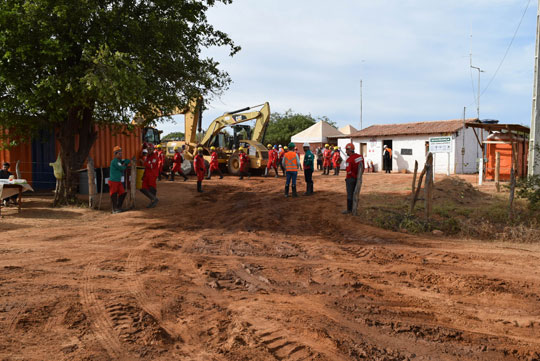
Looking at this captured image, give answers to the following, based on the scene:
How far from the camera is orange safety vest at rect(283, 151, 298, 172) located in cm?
1387

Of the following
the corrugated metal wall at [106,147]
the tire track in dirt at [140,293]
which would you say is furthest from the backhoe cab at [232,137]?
the tire track in dirt at [140,293]

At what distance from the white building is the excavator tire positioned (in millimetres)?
11210

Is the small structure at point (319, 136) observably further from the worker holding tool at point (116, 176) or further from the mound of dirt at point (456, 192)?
the worker holding tool at point (116, 176)

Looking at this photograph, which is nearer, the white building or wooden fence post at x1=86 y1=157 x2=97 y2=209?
wooden fence post at x1=86 y1=157 x2=97 y2=209

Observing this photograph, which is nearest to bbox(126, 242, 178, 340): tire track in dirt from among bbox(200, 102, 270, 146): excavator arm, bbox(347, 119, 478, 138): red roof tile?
bbox(200, 102, 270, 146): excavator arm

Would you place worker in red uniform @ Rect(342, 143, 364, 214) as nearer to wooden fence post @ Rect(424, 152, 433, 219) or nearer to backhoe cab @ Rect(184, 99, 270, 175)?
wooden fence post @ Rect(424, 152, 433, 219)

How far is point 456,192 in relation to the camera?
44.9 feet

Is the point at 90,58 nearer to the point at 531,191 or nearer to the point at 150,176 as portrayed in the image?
the point at 150,176

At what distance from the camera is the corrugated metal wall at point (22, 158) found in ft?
44.7

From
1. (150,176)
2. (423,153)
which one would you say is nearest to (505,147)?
(423,153)

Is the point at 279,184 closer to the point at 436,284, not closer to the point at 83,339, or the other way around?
the point at 436,284

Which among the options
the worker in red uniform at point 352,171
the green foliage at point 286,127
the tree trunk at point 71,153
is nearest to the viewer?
the worker in red uniform at point 352,171

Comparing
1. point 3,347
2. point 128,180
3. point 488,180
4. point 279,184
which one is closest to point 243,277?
point 3,347

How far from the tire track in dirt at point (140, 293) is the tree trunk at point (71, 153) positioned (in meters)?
6.08
